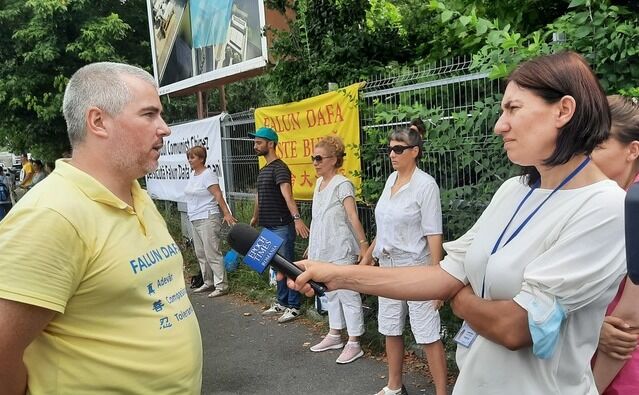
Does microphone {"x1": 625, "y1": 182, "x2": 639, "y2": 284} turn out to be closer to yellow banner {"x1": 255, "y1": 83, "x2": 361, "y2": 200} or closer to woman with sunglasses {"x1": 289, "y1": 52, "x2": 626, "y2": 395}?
woman with sunglasses {"x1": 289, "y1": 52, "x2": 626, "y2": 395}

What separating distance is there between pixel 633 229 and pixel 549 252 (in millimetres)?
724

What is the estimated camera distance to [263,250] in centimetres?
199

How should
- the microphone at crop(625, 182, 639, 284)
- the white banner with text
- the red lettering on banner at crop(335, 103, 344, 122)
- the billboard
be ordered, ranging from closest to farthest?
the microphone at crop(625, 182, 639, 284), the red lettering on banner at crop(335, 103, 344, 122), the billboard, the white banner with text

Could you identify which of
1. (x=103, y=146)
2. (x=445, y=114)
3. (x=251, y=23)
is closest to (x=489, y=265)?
(x=103, y=146)

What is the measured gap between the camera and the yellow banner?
5371 mm

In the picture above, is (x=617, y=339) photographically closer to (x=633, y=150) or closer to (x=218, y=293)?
(x=633, y=150)

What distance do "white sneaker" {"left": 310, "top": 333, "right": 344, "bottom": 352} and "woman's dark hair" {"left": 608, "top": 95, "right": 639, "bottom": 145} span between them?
357cm

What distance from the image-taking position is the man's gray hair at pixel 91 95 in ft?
6.23

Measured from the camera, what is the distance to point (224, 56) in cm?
807

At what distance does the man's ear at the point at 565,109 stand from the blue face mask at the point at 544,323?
20.1 inches

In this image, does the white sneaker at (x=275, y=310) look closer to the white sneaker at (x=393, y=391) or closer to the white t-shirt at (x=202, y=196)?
the white t-shirt at (x=202, y=196)

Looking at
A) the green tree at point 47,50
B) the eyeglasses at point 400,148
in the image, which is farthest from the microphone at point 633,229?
the green tree at point 47,50

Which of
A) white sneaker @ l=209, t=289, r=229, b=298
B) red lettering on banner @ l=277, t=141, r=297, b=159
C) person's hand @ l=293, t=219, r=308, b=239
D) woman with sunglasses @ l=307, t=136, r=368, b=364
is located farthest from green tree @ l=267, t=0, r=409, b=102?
white sneaker @ l=209, t=289, r=229, b=298

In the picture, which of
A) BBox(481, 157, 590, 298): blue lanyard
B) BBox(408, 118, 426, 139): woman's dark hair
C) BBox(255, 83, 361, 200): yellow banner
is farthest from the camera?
BBox(255, 83, 361, 200): yellow banner
